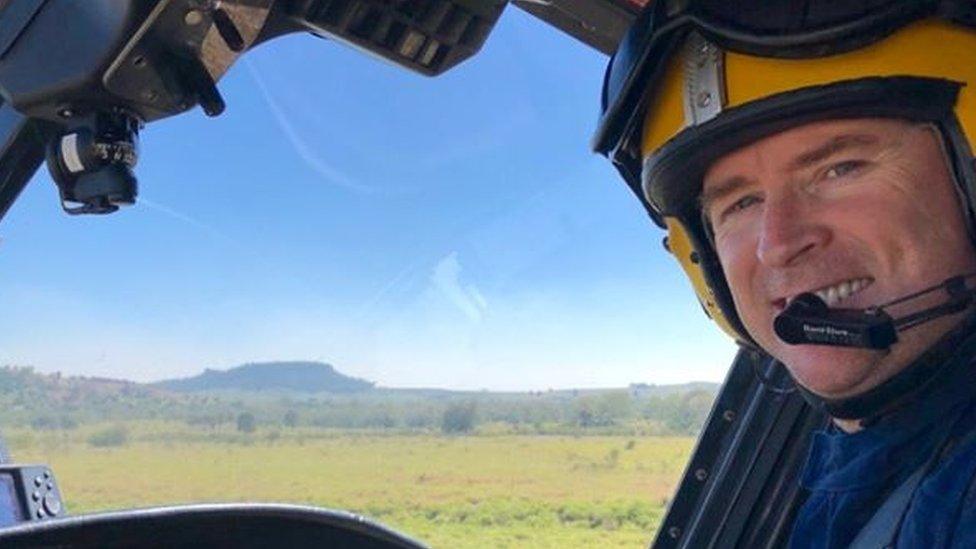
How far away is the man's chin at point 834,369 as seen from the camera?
148cm

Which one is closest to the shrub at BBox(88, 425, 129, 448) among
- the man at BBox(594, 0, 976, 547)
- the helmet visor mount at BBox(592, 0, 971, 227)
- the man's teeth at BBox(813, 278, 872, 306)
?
the helmet visor mount at BBox(592, 0, 971, 227)

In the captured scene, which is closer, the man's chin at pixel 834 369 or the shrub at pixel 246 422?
the man's chin at pixel 834 369

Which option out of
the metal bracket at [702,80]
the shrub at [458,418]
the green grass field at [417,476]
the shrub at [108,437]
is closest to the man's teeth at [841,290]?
the metal bracket at [702,80]

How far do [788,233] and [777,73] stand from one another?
0.63ft

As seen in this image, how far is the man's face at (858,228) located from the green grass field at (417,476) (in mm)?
837

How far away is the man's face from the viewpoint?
4.79ft

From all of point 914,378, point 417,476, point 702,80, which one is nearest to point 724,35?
point 702,80

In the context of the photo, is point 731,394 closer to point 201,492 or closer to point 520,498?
point 520,498

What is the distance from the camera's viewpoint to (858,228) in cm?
149

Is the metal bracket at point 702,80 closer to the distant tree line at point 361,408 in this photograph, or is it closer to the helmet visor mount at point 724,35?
the helmet visor mount at point 724,35

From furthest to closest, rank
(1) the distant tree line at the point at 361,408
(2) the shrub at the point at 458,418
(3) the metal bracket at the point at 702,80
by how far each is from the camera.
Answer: (2) the shrub at the point at 458,418 → (1) the distant tree line at the point at 361,408 → (3) the metal bracket at the point at 702,80

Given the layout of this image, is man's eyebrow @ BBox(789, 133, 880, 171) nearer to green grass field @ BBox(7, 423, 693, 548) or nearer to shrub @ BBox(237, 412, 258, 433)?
green grass field @ BBox(7, 423, 693, 548)

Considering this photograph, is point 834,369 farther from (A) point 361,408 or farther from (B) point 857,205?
(A) point 361,408

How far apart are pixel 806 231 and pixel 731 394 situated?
1.05 m
